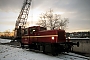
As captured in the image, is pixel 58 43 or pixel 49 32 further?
pixel 49 32

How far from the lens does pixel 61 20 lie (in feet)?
153

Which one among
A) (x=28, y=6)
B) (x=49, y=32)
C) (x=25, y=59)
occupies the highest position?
(x=28, y=6)

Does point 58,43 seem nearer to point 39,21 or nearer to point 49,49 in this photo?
point 49,49

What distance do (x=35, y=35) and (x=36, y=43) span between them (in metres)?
1.05

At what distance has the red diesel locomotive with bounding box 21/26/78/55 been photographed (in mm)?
13250

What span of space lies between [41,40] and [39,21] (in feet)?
102

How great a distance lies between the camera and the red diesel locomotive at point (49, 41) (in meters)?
13.2

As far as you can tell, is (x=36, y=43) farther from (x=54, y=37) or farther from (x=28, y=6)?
(x=28, y=6)

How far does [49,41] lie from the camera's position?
14062 millimetres

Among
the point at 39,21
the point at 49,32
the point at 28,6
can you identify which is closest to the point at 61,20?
the point at 39,21

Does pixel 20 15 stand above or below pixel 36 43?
above

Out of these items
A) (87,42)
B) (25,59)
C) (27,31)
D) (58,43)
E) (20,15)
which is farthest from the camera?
(20,15)

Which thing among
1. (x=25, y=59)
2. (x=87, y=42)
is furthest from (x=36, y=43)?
(x=87, y=42)

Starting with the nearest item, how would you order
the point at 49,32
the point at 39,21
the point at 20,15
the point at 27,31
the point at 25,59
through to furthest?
the point at 25,59
the point at 49,32
the point at 27,31
the point at 39,21
the point at 20,15
